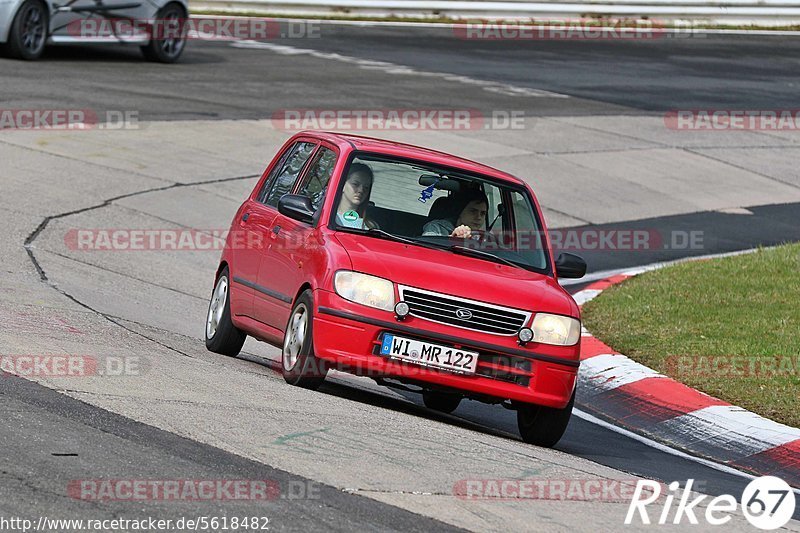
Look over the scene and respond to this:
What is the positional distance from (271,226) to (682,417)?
9.88ft

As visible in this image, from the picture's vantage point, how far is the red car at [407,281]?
8.24 m

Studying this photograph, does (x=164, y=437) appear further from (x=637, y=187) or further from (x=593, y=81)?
(x=593, y=81)

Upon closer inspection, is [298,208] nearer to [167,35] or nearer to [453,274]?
[453,274]

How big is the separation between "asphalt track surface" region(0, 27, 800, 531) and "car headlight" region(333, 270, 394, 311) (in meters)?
0.70

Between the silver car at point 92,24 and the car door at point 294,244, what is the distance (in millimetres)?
13244

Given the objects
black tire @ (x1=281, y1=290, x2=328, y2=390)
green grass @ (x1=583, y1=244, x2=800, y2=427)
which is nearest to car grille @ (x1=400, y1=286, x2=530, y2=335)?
black tire @ (x1=281, y1=290, x2=328, y2=390)

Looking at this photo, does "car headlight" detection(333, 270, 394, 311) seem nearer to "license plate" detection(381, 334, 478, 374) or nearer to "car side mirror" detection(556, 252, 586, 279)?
"license plate" detection(381, 334, 478, 374)

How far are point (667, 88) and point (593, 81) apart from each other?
139 centimetres

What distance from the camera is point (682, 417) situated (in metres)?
9.84

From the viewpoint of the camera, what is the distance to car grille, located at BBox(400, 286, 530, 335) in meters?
8.27

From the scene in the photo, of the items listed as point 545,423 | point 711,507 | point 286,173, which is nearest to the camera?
point 711,507

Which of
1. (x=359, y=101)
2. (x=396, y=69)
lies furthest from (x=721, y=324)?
(x=396, y=69)

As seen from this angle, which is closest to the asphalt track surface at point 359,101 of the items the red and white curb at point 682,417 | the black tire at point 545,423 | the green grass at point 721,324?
the black tire at point 545,423

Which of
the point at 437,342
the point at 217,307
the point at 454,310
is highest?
the point at 454,310
